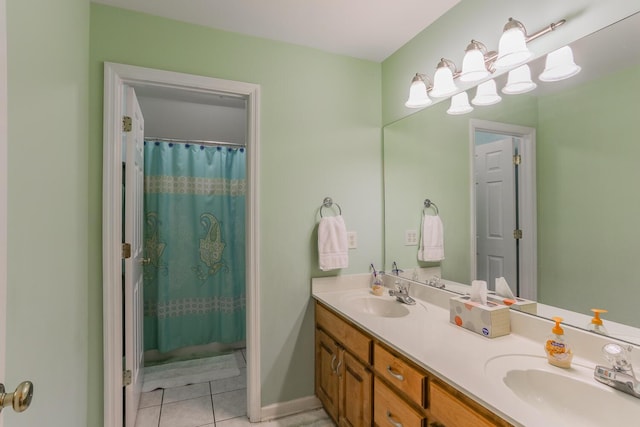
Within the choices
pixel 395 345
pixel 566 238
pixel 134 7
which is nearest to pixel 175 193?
pixel 134 7

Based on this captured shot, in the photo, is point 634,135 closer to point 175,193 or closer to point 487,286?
point 487,286

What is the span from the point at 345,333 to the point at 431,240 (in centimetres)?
78

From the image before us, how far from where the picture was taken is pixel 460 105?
1655mm

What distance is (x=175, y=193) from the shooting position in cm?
269

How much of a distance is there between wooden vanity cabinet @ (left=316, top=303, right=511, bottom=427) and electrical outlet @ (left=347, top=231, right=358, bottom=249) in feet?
1.51

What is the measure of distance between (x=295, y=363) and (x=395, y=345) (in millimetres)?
1050

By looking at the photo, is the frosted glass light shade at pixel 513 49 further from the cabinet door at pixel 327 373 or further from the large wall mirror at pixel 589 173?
the cabinet door at pixel 327 373

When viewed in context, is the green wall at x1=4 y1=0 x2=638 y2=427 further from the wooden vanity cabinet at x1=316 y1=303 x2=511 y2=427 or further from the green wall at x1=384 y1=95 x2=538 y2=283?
the wooden vanity cabinet at x1=316 y1=303 x2=511 y2=427

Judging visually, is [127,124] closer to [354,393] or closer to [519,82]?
[354,393]

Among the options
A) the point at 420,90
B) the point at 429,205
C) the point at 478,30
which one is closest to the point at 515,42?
the point at 478,30

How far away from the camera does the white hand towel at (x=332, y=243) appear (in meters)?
1.99

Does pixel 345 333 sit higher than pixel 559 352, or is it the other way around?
pixel 559 352

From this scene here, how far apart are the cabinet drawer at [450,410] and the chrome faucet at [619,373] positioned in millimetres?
405

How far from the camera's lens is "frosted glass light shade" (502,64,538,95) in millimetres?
1311
